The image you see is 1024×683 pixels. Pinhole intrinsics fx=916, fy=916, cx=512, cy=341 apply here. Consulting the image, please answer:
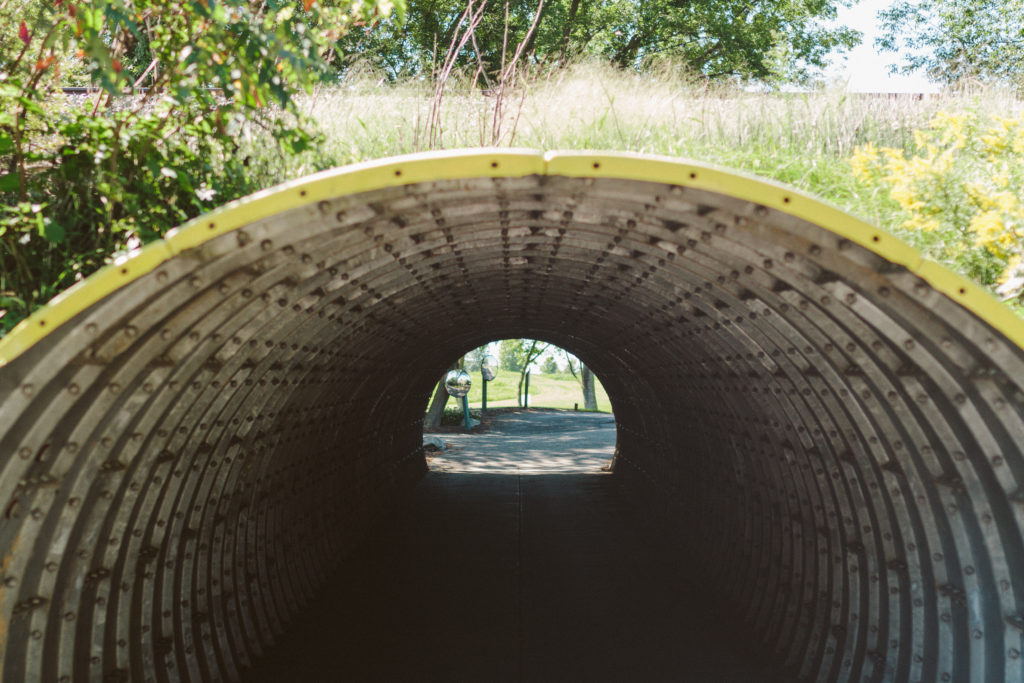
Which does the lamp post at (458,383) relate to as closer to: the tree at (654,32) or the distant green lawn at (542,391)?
the tree at (654,32)

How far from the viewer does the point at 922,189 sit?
308 inches

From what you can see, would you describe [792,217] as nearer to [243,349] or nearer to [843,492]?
[843,492]

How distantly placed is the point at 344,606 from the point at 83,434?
13.9ft

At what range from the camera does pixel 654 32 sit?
25359 mm

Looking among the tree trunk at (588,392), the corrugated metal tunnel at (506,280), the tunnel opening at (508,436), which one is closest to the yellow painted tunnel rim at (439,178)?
the corrugated metal tunnel at (506,280)

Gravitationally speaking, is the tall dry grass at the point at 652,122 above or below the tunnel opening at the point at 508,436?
above

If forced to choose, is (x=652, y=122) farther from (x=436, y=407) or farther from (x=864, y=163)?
(x=436, y=407)

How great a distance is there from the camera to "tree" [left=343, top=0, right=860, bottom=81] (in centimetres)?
2277

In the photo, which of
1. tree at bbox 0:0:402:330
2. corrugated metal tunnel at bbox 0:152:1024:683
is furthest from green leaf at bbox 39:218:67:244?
corrugated metal tunnel at bbox 0:152:1024:683

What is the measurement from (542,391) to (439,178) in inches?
2165

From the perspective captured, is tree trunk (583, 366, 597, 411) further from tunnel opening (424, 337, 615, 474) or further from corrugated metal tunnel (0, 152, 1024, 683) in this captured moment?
corrugated metal tunnel (0, 152, 1024, 683)

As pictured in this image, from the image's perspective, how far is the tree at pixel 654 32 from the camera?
2277cm

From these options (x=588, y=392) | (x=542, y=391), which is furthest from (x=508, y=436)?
(x=542, y=391)

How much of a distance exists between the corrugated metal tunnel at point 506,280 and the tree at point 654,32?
16.8 metres
